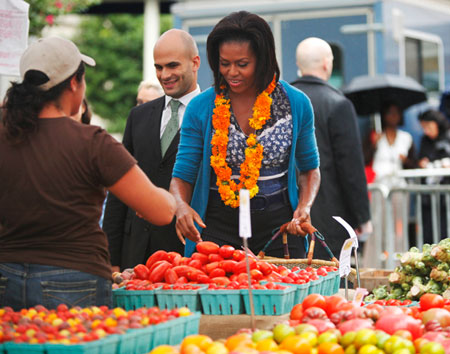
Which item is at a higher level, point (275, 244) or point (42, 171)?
point (42, 171)

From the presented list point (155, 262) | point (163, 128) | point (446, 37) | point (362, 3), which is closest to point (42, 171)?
point (155, 262)

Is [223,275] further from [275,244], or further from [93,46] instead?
[93,46]

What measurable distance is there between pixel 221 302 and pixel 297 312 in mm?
310

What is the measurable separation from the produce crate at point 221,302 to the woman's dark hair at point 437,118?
750 centimetres

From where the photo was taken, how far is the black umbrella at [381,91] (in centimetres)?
984

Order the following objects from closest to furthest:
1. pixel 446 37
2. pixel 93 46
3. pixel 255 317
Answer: pixel 255 317
pixel 446 37
pixel 93 46

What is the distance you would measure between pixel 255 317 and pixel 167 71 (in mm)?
2034

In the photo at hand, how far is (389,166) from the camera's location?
33.5ft

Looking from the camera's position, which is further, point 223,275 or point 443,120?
point 443,120

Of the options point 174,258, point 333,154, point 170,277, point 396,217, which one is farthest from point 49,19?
point 170,277

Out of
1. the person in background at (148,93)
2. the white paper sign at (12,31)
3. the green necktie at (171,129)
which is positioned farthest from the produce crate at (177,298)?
the person in background at (148,93)

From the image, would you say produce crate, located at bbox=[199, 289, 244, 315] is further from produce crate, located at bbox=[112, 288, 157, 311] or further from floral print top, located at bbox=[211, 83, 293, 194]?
floral print top, located at bbox=[211, 83, 293, 194]

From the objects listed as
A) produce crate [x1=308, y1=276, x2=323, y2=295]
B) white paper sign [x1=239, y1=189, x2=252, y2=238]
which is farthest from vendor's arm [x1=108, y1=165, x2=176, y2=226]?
produce crate [x1=308, y1=276, x2=323, y2=295]

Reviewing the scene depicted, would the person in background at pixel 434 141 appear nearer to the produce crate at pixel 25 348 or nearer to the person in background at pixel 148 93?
the person in background at pixel 148 93
